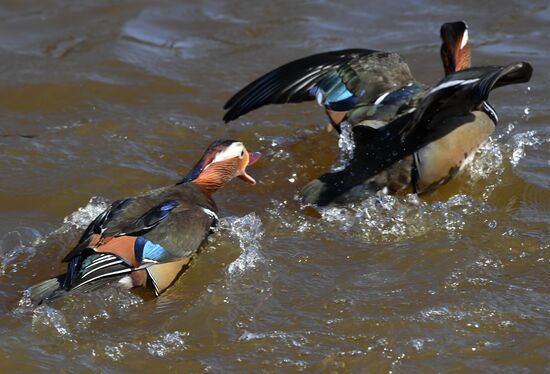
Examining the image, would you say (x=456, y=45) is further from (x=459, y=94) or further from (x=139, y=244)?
(x=139, y=244)

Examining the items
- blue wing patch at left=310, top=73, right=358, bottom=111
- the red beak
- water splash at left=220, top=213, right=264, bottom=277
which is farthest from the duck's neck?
blue wing patch at left=310, top=73, right=358, bottom=111

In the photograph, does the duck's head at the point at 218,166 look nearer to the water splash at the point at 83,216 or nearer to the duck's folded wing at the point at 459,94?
the water splash at the point at 83,216

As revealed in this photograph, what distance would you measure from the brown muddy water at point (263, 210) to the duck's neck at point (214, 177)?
8.2 inches

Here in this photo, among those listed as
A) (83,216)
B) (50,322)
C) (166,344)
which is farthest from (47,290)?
(83,216)

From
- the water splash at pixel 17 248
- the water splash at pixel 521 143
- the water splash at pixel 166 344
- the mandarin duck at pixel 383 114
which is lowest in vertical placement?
the water splash at pixel 17 248

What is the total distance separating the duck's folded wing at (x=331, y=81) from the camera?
6262mm

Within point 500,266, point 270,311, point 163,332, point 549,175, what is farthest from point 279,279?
point 549,175

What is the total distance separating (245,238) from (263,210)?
0.50m

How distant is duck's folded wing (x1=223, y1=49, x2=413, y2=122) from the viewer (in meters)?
6.26

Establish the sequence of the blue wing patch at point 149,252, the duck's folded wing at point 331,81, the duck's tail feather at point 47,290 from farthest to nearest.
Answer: the duck's folded wing at point 331,81
the blue wing patch at point 149,252
the duck's tail feather at point 47,290

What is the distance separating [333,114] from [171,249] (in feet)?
5.86

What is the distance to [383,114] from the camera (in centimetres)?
604

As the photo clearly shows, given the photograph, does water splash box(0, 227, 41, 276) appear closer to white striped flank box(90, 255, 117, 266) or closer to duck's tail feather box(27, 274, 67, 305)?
duck's tail feather box(27, 274, 67, 305)

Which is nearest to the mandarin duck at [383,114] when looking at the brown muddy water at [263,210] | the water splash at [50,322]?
the brown muddy water at [263,210]
